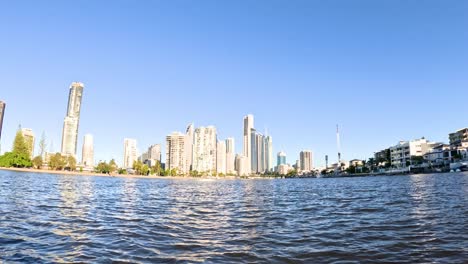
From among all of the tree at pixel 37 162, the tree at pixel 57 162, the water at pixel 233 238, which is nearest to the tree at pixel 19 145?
the tree at pixel 37 162

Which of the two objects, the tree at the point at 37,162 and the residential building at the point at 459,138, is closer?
the residential building at the point at 459,138

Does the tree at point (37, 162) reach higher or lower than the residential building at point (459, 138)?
lower

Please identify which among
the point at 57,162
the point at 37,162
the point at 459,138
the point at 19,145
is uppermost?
the point at 459,138

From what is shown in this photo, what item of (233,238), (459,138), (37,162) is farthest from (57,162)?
(459,138)

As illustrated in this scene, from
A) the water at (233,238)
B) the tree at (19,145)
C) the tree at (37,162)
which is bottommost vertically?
the water at (233,238)

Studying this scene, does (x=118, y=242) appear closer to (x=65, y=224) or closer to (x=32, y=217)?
(x=65, y=224)

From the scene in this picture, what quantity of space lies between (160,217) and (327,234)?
9499 millimetres

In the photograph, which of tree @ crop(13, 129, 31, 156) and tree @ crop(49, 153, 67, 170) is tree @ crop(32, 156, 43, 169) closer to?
tree @ crop(49, 153, 67, 170)

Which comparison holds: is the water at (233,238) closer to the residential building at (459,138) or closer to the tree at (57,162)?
the residential building at (459,138)

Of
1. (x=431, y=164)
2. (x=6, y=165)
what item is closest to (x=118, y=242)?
(x=6, y=165)

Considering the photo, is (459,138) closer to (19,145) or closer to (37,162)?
(37,162)

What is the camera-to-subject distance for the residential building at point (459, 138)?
6733 inches

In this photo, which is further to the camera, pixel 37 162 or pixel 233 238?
pixel 37 162

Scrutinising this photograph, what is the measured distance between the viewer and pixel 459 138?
18112cm
